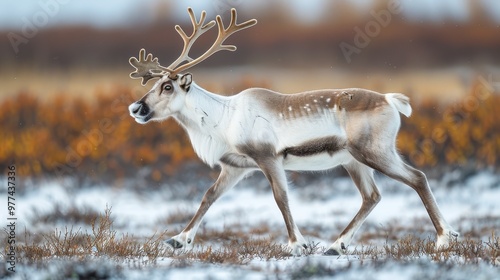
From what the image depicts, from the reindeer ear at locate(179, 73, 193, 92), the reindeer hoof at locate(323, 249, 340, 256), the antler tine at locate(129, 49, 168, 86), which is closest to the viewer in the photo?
the reindeer hoof at locate(323, 249, 340, 256)

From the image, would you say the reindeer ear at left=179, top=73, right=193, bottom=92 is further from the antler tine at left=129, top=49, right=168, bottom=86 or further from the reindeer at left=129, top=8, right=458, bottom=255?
the antler tine at left=129, top=49, right=168, bottom=86

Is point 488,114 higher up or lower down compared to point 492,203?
higher up

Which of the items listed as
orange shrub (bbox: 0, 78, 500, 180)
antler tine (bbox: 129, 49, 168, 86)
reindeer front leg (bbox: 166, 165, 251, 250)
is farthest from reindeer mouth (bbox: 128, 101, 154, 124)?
orange shrub (bbox: 0, 78, 500, 180)

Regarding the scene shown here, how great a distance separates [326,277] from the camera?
205 inches

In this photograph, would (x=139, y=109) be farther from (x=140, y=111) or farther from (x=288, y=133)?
(x=288, y=133)

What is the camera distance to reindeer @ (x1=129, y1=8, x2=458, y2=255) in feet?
21.1

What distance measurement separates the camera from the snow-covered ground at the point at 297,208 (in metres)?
5.58

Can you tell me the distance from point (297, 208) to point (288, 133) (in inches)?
221

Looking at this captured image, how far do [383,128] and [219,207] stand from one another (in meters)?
5.99

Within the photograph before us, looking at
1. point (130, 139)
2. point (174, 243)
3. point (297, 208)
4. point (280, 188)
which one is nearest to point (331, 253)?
point (280, 188)

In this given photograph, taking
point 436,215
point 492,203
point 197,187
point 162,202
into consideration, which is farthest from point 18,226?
point 492,203

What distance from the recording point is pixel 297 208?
39.5 ft

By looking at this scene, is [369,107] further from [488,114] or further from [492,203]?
[488,114]

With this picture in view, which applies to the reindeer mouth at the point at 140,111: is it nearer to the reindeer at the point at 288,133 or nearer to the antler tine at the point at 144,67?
the reindeer at the point at 288,133
